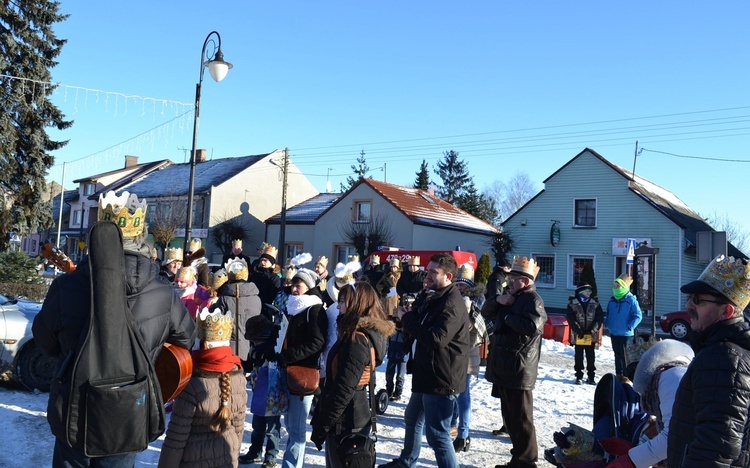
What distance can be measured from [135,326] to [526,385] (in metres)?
3.77

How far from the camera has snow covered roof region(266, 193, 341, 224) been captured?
38438 mm

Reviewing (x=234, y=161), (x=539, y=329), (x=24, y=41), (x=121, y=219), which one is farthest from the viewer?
(x=234, y=161)

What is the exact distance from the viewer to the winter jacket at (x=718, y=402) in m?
2.47

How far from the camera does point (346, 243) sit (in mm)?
35625

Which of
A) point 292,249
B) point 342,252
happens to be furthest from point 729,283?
point 292,249

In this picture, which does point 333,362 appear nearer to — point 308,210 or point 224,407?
point 224,407

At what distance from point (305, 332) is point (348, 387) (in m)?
1.07

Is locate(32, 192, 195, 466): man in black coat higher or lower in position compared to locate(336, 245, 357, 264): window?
lower

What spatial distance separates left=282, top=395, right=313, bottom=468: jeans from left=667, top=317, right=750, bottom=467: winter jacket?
10.0 ft

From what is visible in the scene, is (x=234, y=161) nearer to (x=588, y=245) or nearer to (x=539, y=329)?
(x=588, y=245)

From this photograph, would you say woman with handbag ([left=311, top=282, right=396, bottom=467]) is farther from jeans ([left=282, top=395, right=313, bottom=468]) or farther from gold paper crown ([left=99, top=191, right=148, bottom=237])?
gold paper crown ([left=99, top=191, right=148, bottom=237])

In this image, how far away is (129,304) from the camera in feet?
9.41

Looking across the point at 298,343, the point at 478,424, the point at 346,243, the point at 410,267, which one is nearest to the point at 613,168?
the point at 346,243

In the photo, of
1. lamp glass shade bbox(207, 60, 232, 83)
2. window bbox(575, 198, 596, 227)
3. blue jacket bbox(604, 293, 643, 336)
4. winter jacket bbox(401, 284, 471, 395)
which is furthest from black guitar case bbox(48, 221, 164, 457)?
window bbox(575, 198, 596, 227)
